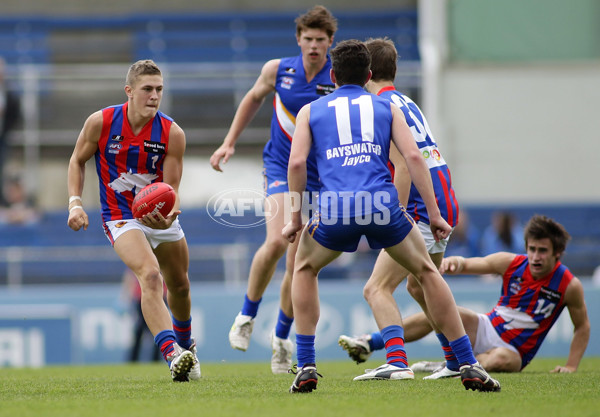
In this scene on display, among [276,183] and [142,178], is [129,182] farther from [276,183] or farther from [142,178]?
[276,183]

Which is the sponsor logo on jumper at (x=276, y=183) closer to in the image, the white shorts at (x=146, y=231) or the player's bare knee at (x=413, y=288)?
the white shorts at (x=146, y=231)

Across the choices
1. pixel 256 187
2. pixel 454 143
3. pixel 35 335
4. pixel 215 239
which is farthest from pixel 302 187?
pixel 454 143

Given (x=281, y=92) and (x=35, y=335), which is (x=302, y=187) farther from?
(x=35, y=335)

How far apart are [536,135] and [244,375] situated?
1101cm

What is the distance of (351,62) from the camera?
5488 mm

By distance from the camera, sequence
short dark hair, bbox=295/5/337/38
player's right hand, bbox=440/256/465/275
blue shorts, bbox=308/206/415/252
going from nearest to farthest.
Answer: blue shorts, bbox=308/206/415/252, player's right hand, bbox=440/256/465/275, short dark hair, bbox=295/5/337/38

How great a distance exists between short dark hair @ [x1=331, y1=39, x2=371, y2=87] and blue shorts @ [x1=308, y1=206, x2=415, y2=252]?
0.87 metres

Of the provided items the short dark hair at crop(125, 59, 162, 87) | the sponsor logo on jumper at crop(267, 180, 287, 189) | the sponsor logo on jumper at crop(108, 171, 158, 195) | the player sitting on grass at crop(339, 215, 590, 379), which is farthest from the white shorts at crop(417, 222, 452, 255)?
the short dark hair at crop(125, 59, 162, 87)

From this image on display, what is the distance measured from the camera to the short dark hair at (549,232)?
7.28 metres

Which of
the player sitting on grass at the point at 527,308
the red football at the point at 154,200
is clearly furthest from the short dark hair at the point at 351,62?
the player sitting on grass at the point at 527,308

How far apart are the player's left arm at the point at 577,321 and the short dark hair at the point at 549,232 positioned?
0.37m

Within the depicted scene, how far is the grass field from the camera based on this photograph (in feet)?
15.1

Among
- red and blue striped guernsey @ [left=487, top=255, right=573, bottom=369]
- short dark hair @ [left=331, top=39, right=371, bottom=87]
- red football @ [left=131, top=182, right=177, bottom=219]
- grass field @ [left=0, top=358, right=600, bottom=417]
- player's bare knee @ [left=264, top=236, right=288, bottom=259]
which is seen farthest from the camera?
red and blue striped guernsey @ [left=487, top=255, right=573, bottom=369]

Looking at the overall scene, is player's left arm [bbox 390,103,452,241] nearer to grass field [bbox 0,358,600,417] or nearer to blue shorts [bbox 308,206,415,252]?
blue shorts [bbox 308,206,415,252]
